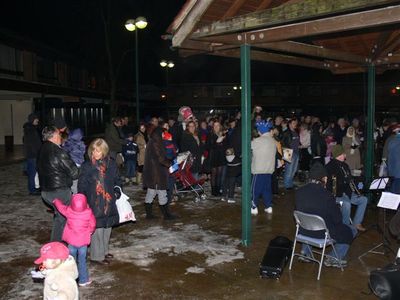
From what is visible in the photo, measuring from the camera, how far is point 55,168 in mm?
5949

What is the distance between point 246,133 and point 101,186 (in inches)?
94.1

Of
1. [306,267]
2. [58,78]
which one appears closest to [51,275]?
[306,267]

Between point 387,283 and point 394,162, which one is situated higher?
point 394,162

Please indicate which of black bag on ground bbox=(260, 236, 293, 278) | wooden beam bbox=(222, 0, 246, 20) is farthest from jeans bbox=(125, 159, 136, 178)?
black bag on ground bbox=(260, 236, 293, 278)

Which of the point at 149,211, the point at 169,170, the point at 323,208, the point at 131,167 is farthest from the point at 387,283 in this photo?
the point at 131,167

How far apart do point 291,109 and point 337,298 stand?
146ft

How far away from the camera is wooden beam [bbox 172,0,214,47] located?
20.1 feet

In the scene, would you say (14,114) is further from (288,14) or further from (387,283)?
(387,283)

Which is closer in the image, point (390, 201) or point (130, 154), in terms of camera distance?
point (390, 201)

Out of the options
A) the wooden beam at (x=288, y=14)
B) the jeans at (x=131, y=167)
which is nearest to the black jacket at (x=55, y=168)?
the wooden beam at (x=288, y=14)

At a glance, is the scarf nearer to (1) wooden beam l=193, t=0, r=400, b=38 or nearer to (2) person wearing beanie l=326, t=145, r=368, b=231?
(1) wooden beam l=193, t=0, r=400, b=38

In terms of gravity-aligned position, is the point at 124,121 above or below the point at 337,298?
above

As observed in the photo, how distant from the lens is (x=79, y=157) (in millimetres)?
8047

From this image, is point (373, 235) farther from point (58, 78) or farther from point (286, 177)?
point (58, 78)
